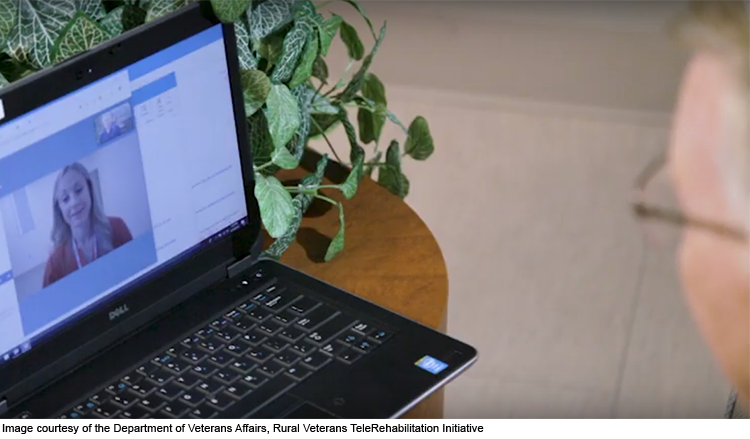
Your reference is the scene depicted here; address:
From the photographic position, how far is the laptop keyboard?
3.02ft

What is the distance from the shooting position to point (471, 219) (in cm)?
223

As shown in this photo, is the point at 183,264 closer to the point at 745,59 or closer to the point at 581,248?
the point at 745,59

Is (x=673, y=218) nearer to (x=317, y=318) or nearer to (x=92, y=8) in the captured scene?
(x=317, y=318)

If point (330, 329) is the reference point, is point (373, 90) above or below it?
above

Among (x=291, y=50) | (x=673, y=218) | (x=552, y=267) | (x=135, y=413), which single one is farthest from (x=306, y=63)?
(x=552, y=267)

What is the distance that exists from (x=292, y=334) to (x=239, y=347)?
0.05m

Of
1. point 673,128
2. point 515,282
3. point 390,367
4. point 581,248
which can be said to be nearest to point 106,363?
point 390,367

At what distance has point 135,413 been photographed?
911 millimetres

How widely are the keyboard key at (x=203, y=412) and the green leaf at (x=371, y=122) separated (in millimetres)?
499

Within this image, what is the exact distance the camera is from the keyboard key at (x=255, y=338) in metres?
1.00

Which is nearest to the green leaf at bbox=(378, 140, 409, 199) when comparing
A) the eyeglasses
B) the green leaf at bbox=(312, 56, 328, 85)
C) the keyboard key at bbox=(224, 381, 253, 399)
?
the green leaf at bbox=(312, 56, 328, 85)

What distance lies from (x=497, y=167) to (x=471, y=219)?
0.18 metres

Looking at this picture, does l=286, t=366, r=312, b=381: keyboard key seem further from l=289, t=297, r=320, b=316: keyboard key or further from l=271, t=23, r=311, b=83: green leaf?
l=271, t=23, r=311, b=83: green leaf

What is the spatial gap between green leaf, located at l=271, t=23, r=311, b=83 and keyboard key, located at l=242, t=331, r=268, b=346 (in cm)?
29
